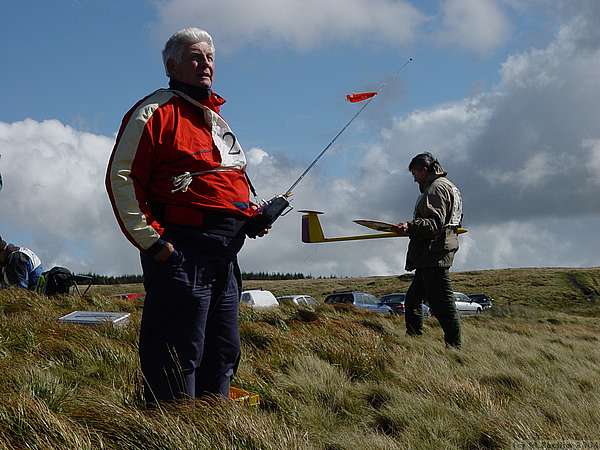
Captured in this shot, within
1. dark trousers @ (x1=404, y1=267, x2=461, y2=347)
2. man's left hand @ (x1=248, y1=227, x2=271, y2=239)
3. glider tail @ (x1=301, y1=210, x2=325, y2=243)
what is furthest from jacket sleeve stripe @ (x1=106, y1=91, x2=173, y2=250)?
glider tail @ (x1=301, y1=210, x2=325, y2=243)

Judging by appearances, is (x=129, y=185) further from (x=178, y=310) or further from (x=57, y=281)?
(x=57, y=281)

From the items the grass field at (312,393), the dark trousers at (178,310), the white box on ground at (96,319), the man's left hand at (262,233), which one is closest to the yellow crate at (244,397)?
the grass field at (312,393)

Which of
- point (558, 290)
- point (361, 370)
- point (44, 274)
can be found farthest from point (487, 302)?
point (361, 370)

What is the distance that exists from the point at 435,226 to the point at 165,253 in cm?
377

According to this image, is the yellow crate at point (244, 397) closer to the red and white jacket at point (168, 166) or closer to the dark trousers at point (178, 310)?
the dark trousers at point (178, 310)

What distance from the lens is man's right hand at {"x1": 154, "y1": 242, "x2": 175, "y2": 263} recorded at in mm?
2801

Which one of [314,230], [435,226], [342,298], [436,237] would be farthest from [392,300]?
[435,226]

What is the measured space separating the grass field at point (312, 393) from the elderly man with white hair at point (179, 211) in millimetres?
266

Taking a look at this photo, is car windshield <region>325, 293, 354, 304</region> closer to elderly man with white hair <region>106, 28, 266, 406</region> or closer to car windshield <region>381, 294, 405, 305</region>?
car windshield <region>381, 294, 405, 305</region>

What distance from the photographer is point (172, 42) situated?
3172 millimetres

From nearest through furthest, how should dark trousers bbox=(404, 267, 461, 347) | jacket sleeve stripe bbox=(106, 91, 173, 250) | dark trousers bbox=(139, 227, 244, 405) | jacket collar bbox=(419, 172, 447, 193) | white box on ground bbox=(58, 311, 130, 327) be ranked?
jacket sleeve stripe bbox=(106, 91, 173, 250)
dark trousers bbox=(139, 227, 244, 405)
white box on ground bbox=(58, 311, 130, 327)
dark trousers bbox=(404, 267, 461, 347)
jacket collar bbox=(419, 172, 447, 193)

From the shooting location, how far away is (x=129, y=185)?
2.83 m

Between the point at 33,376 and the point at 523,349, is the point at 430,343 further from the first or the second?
the point at 33,376

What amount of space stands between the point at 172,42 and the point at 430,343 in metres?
3.73
